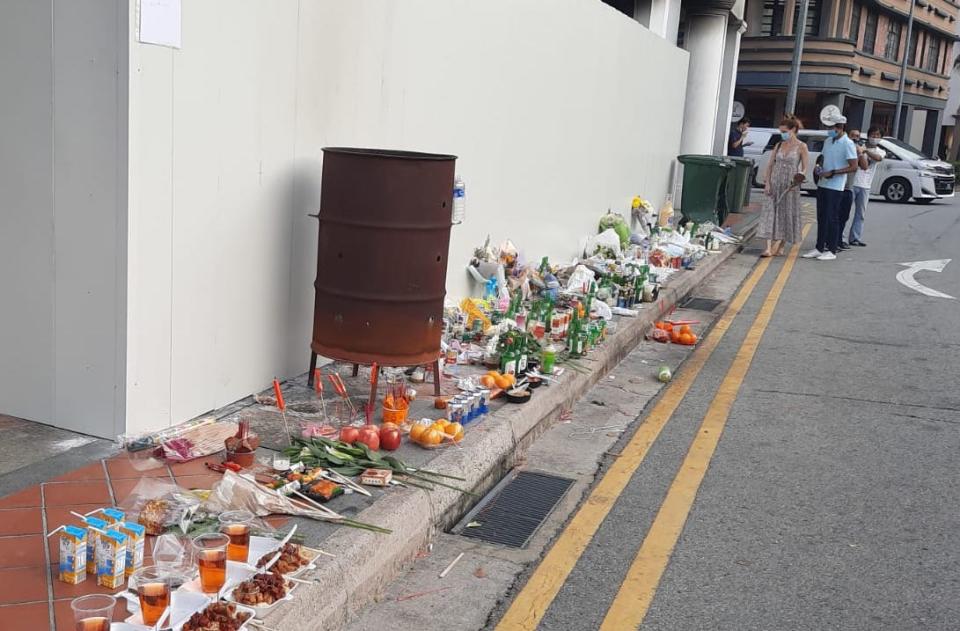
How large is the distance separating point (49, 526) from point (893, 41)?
173 feet

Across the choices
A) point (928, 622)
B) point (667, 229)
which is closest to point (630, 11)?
point (667, 229)

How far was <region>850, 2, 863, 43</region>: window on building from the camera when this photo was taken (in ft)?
142

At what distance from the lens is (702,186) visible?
15398 mm

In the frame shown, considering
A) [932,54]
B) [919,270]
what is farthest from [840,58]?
[919,270]

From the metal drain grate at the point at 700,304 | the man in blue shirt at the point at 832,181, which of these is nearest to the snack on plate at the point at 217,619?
the metal drain grate at the point at 700,304

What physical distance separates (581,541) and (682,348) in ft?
14.5

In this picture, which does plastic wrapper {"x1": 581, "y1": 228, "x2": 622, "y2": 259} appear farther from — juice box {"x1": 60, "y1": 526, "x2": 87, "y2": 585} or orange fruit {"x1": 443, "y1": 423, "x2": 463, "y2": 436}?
juice box {"x1": 60, "y1": 526, "x2": 87, "y2": 585}

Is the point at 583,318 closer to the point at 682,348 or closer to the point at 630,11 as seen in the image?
the point at 682,348

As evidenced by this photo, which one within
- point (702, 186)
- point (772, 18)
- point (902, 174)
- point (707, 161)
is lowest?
point (702, 186)

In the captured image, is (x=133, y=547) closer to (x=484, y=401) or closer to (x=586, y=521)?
(x=586, y=521)

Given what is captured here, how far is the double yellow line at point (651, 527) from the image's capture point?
3.75 metres

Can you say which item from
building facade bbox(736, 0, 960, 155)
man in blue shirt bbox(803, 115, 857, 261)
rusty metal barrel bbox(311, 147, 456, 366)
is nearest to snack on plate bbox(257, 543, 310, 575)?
rusty metal barrel bbox(311, 147, 456, 366)

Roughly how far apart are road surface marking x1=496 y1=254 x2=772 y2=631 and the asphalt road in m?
0.05

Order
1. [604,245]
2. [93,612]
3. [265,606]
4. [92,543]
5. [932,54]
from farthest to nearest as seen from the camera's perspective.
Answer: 1. [932,54]
2. [604,245]
3. [92,543]
4. [265,606]
5. [93,612]
